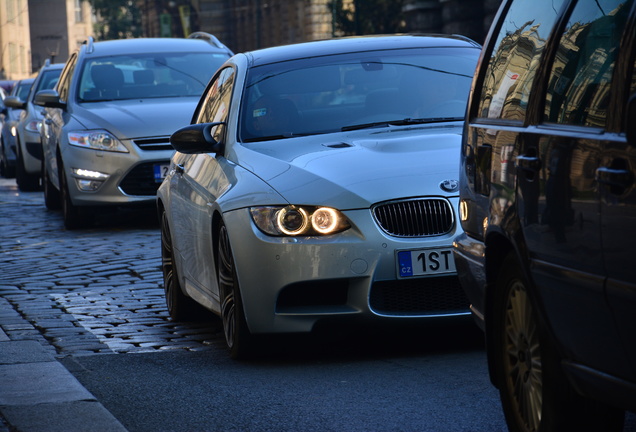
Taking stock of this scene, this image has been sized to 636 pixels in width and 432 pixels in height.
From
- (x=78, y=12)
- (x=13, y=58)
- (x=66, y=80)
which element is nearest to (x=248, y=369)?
(x=66, y=80)

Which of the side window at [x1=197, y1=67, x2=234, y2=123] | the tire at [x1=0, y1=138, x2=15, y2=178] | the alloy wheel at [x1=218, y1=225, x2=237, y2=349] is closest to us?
the alloy wheel at [x1=218, y1=225, x2=237, y2=349]

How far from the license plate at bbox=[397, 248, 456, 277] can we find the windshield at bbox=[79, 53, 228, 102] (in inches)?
Answer: 352

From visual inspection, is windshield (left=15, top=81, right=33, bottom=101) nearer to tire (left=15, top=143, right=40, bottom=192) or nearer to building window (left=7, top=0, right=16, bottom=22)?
tire (left=15, top=143, right=40, bottom=192)

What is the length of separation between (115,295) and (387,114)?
2.76 m

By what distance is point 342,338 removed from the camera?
7.52 meters

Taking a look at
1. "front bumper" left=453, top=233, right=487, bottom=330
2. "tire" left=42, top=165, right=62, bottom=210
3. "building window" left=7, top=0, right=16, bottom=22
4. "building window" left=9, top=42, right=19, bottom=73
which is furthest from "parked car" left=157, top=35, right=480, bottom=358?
"building window" left=9, top=42, right=19, bottom=73

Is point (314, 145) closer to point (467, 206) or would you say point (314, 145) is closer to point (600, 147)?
point (467, 206)

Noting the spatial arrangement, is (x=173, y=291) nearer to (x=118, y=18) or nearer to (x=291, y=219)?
(x=291, y=219)

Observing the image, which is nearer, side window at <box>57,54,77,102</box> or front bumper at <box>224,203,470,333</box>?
front bumper at <box>224,203,470,333</box>

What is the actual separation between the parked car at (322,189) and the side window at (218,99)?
25 millimetres

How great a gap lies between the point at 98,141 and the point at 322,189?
814cm

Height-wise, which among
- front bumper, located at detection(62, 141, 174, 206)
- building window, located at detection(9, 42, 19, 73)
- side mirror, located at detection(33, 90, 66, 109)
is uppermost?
side mirror, located at detection(33, 90, 66, 109)

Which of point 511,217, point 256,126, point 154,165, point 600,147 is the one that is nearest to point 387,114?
point 256,126

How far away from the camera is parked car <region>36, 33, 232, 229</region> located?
14.3 metres
